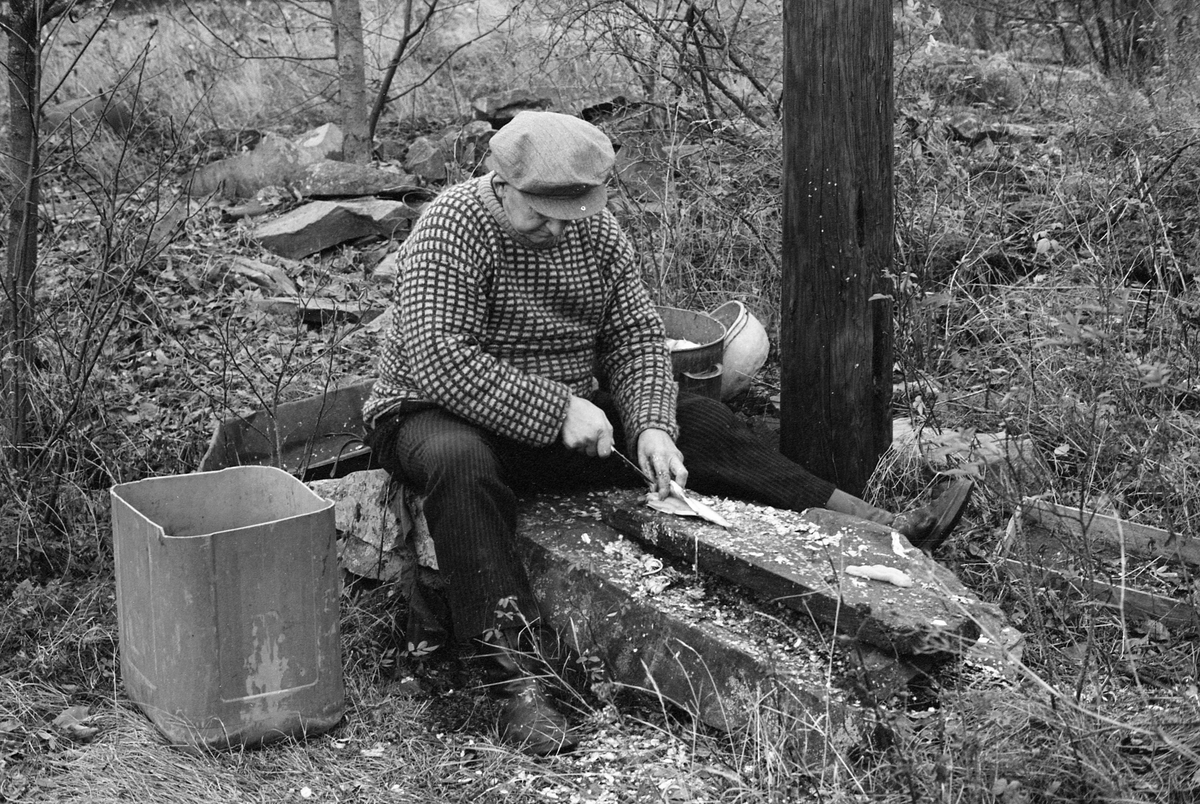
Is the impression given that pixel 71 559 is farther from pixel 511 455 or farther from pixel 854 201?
pixel 854 201

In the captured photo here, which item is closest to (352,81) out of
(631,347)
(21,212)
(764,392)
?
(21,212)

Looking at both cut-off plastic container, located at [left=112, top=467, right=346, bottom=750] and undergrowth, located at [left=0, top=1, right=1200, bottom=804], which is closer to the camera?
undergrowth, located at [left=0, top=1, right=1200, bottom=804]

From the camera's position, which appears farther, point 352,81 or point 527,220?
point 352,81

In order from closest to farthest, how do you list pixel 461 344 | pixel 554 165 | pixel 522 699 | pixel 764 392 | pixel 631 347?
pixel 522 699 < pixel 554 165 < pixel 461 344 < pixel 631 347 < pixel 764 392

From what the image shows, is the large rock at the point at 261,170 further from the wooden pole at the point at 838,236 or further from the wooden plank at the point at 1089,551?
the wooden plank at the point at 1089,551

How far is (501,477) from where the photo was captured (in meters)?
3.46

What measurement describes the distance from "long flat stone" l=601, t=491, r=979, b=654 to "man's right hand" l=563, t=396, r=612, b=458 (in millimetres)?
201

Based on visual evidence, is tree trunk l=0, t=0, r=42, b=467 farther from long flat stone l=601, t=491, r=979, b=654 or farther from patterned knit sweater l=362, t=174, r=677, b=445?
long flat stone l=601, t=491, r=979, b=654

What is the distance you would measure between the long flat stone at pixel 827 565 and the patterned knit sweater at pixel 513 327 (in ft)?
1.30

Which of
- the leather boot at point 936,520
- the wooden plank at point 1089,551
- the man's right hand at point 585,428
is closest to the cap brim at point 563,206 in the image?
the man's right hand at point 585,428

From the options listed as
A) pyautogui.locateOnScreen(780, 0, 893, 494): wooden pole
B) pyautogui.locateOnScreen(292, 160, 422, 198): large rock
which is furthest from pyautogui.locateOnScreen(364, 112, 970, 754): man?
pyautogui.locateOnScreen(292, 160, 422, 198): large rock

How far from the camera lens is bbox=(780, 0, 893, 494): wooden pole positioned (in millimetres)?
3643

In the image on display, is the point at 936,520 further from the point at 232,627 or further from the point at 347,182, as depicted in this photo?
the point at 347,182

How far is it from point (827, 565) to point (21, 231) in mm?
3000
